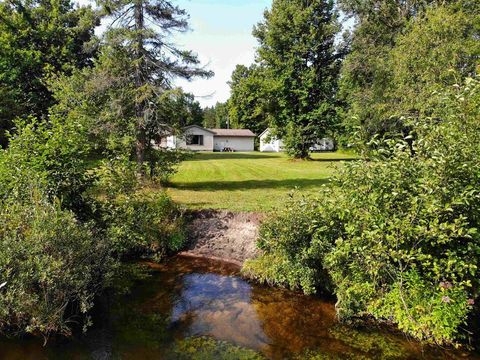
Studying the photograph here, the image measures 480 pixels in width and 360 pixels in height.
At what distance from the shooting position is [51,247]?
22.1 feet

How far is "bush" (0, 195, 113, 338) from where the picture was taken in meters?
6.17

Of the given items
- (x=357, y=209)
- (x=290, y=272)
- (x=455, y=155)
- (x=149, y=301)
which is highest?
(x=455, y=155)

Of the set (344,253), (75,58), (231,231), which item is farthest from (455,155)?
(75,58)

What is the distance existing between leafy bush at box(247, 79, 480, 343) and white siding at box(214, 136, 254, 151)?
4673 cm

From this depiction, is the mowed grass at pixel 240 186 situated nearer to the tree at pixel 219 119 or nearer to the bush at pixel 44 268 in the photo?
the bush at pixel 44 268

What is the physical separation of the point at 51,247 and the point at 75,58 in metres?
27.9

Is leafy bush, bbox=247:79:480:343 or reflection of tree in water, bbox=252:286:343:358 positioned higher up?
leafy bush, bbox=247:79:480:343

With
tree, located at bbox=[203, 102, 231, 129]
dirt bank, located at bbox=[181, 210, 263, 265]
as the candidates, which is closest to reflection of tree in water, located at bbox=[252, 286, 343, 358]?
dirt bank, located at bbox=[181, 210, 263, 265]

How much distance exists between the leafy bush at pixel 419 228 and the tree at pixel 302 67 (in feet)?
76.3

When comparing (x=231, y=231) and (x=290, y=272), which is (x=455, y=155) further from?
(x=231, y=231)

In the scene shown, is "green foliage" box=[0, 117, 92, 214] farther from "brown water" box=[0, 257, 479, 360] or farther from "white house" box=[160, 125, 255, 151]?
"white house" box=[160, 125, 255, 151]

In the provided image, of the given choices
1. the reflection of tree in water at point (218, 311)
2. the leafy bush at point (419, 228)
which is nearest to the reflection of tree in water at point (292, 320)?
the reflection of tree in water at point (218, 311)

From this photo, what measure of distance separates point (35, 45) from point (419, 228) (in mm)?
32899

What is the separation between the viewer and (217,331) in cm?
719
